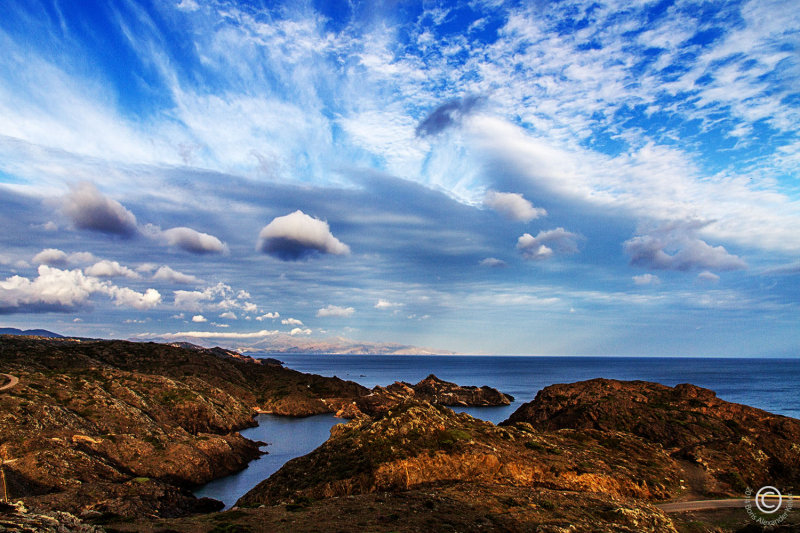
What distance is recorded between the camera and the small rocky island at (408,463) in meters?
33.7

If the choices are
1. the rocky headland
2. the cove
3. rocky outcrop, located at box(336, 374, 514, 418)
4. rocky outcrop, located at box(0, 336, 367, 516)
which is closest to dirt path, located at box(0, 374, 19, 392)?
the rocky headland

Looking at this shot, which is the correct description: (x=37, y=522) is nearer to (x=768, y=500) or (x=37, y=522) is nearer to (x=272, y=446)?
(x=768, y=500)

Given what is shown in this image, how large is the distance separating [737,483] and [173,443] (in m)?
84.9

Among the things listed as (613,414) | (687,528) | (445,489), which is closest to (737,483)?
(687,528)

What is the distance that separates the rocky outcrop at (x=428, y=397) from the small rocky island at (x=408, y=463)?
168ft

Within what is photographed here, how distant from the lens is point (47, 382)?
87.8 meters

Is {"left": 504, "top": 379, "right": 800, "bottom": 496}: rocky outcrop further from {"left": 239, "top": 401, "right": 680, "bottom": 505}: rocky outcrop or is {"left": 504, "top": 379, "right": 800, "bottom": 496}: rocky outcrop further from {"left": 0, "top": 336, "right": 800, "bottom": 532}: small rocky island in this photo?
{"left": 239, "top": 401, "right": 680, "bottom": 505}: rocky outcrop

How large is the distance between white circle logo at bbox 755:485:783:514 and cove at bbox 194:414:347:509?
212 feet

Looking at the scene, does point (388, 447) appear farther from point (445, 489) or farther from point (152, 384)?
point (152, 384)

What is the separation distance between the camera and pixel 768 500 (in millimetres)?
50125

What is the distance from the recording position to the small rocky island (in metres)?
33.7

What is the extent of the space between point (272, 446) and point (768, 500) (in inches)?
3504

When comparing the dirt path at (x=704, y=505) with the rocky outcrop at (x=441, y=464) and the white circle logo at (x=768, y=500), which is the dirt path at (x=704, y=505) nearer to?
the white circle logo at (x=768, y=500)

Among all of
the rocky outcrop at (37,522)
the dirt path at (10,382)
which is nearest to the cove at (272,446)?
the rocky outcrop at (37,522)
